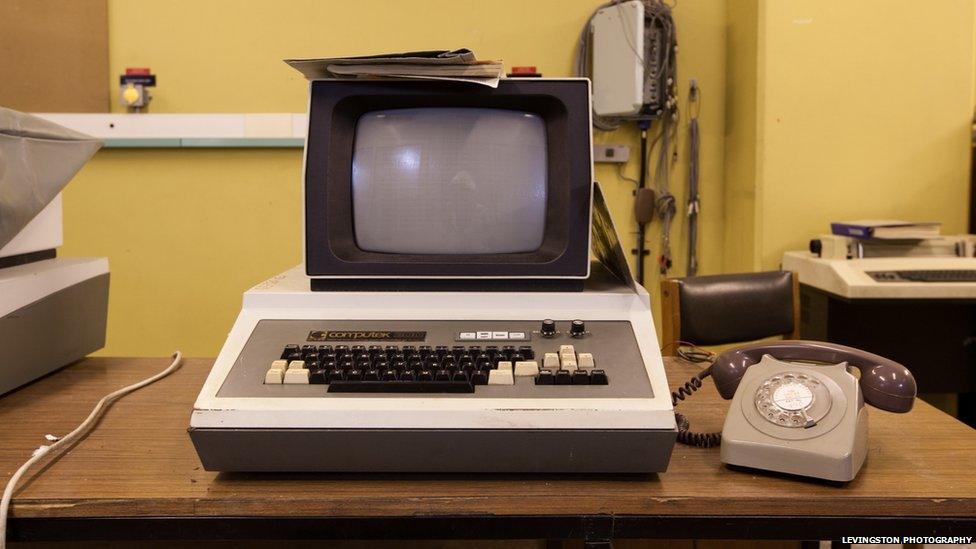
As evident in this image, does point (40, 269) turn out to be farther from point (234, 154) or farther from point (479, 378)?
point (234, 154)

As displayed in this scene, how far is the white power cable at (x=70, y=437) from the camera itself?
2.48ft

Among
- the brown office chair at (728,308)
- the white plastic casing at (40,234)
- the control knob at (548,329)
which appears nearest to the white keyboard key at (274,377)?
the control knob at (548,329)

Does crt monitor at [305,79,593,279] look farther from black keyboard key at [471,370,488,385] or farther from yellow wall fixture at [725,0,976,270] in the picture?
yellow wall fixture at [725,0,976,270]

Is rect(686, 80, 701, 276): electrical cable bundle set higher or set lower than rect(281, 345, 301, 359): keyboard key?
higher

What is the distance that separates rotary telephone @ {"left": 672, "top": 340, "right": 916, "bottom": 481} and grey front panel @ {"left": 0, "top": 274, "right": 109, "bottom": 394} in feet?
2.95

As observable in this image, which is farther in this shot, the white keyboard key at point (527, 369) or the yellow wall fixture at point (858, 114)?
the yellow wall fixture at point (858, 114)

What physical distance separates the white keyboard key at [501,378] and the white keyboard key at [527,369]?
1 cm

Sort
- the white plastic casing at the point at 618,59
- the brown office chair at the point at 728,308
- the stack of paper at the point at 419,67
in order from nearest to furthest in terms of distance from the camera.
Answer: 1. the stack of paper at the point at 419,67
2. the brown office chair at the point at 728,308
3. the white plastic casing at the point at 618,59

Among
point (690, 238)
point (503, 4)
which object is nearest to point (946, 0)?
point (690, 238)

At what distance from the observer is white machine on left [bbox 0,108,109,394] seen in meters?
1.10

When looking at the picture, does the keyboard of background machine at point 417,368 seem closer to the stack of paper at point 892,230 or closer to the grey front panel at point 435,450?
the grey front panel at point 435,450

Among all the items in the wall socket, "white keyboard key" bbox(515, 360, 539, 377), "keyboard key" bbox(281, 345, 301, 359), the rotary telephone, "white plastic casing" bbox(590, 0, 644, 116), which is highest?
"white plastic casing" bbox(590, 0, 644, 116)

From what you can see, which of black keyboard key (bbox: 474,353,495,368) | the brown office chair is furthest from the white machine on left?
the brown office chair

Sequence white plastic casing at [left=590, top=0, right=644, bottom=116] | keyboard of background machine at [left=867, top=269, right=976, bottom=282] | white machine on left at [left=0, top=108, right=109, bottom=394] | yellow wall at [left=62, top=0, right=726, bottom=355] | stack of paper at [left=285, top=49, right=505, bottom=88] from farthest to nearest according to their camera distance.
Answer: yellow wall at [left=62, top=0, right=726, bottom=355]
white plastic casing at [left=590, top=0, right=644, bottom=116]
keyboard of background machine at [left=867, top=269, right=976, bottom=282]
white machine on left at [left=0, top=108, right=109, bottom=394]
stack of paper at [left=285, top=49, right=505, bottom=88]
